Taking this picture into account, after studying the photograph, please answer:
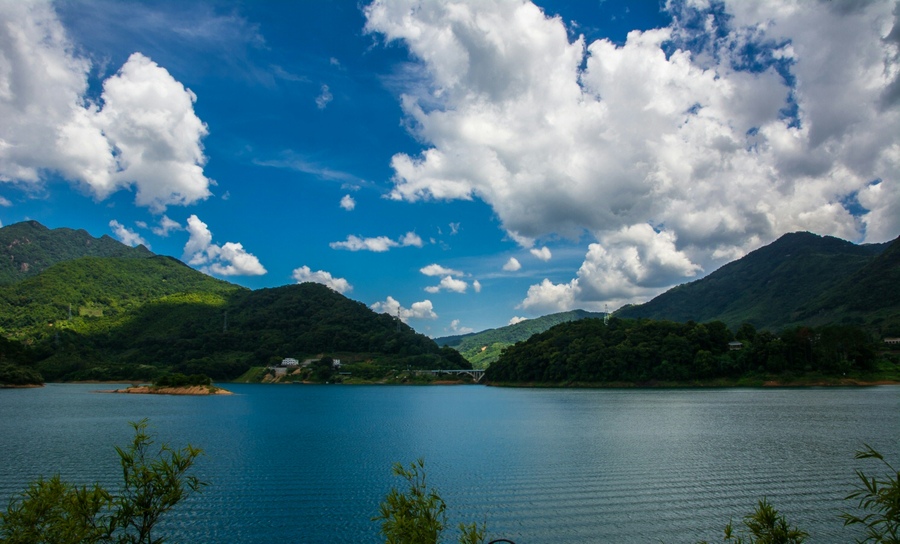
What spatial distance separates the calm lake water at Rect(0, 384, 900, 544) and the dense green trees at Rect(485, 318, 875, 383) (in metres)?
45.2

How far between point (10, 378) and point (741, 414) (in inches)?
5771

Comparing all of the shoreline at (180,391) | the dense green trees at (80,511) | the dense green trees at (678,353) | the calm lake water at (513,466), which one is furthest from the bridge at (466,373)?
the dense green trees at (80,511)

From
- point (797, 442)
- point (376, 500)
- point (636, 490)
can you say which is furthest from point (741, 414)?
point (376, 500)

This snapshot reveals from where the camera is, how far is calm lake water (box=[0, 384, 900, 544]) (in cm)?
2295

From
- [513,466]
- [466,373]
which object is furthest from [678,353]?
[513,466]

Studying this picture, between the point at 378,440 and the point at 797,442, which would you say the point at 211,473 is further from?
the point at 797,442

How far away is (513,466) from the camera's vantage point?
34.4 m

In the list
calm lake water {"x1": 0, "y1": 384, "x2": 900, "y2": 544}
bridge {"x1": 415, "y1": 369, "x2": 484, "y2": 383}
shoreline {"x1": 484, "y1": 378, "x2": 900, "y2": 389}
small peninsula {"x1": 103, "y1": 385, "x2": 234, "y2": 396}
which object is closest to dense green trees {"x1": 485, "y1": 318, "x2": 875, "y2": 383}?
shoreline {"x1": 484, "y1": 378, "x2": 900, "y2": 389}

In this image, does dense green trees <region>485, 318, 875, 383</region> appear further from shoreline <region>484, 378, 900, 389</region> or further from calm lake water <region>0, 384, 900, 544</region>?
calm lake water <region>0, 384, 900, 544</region>

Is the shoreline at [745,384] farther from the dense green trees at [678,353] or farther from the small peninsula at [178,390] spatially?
the small peninsula at [178,390]

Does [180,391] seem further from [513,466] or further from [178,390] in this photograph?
[513,466]

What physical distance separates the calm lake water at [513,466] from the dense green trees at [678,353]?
4522 cm

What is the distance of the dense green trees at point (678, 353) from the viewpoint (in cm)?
10644

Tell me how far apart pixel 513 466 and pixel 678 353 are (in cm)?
10053
